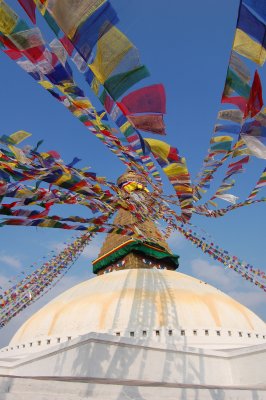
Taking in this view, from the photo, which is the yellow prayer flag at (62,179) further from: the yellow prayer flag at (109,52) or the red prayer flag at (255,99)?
the red prayer flag at (255,99)

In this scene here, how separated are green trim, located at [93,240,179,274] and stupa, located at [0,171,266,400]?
2.02 metres

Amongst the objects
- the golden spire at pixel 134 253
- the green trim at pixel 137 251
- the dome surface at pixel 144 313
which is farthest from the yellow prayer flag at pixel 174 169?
the green trim at pixel 137 251

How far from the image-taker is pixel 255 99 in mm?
3807

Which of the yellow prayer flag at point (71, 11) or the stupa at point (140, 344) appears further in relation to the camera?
the stupa at point (140, 344)

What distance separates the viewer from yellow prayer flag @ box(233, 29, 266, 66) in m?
3.20

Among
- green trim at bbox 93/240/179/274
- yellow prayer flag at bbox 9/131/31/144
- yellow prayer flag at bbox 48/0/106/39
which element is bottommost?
yellow prayer flag at bbox 48/0/106/39

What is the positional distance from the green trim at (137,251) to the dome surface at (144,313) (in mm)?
3046

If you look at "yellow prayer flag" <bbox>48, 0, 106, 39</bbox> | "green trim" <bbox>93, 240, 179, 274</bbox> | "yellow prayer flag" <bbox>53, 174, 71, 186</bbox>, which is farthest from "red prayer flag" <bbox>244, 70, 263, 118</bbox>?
"green trim" <bbox>93, 240, 179, 274</bbox>

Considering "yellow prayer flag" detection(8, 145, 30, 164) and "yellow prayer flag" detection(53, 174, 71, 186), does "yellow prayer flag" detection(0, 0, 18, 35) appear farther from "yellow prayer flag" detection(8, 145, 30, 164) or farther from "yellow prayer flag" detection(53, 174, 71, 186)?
"yellow prayer flag" detection(53, 174, 71, 186)

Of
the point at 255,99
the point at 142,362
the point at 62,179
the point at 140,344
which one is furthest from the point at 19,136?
the point at 142,362

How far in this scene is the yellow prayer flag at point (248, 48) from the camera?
3199 mm

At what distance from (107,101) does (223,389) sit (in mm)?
4861

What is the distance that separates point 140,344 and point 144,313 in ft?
5.42

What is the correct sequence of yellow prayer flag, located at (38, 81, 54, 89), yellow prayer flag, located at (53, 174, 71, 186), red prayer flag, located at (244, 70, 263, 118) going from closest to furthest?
1. red prayer flag, located at (244, 70, 263, 118)
2. yellow prayer flag, located at (38, 81, 54, 89)
3. yellow prayer flag, located at (53, 174, 71, 186)
